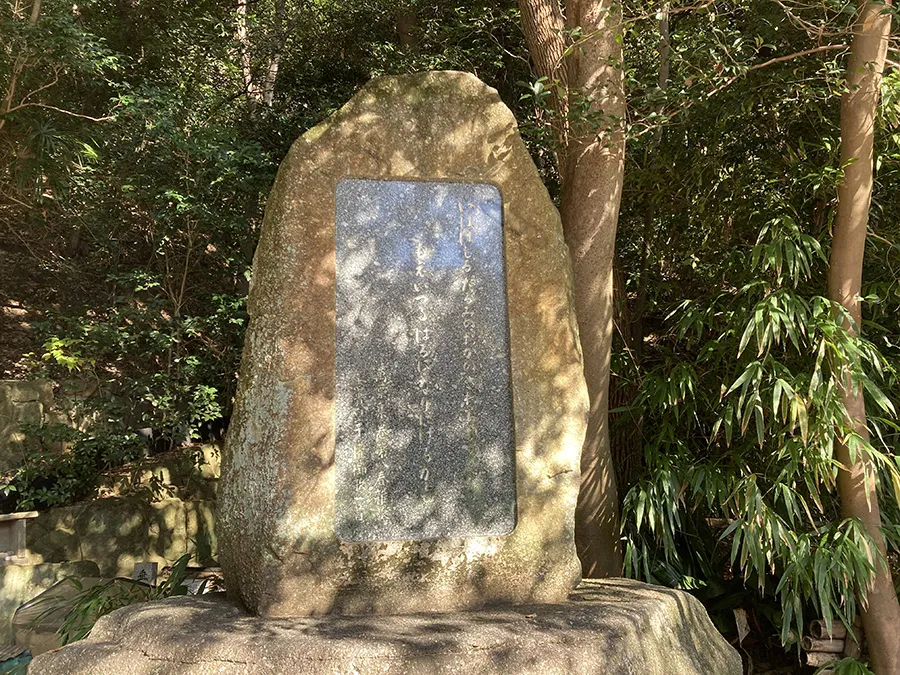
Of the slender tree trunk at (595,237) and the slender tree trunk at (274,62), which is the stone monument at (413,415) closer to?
the slender tree trunk at (595,237)

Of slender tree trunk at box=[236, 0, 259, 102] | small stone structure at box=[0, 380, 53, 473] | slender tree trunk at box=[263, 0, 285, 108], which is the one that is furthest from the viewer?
slender tree trunk at box=[236, 0, 259, 102]

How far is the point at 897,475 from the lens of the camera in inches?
135

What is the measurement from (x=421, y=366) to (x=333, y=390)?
339mm

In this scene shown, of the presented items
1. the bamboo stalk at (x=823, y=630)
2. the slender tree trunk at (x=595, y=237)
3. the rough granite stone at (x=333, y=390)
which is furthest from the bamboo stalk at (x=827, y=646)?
the rough granite stone at (x=333, y=390)

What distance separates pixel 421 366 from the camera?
2865 mm

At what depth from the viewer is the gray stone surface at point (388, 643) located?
2221 mm

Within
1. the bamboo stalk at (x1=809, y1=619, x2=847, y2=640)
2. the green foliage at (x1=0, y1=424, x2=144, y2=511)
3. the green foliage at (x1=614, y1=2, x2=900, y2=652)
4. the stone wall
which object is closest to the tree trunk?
the green foliage at (x1=614, y1=2, x2=900, y2=652)

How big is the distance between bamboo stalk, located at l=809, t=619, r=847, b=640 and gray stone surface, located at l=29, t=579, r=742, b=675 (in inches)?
53.8

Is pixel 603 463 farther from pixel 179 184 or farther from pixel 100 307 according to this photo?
pixel 100 307

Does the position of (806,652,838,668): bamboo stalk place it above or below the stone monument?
below

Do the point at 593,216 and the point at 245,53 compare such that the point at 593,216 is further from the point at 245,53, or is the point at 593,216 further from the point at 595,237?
the point at 245,53

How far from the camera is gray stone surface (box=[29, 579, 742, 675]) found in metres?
2.22

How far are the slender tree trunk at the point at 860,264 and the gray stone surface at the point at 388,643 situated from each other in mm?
1284

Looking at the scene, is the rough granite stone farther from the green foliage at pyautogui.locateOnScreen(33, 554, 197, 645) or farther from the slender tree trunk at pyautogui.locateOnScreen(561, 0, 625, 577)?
the green foliage at pyautogui.locateOnScreen(33, 554, 197, 645)
